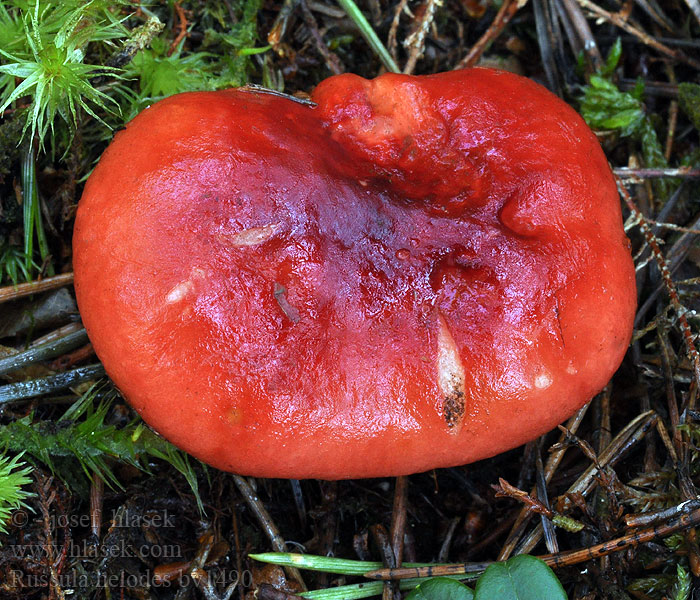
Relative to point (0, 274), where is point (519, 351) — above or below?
above

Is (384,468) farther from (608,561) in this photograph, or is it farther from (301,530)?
(608,561)

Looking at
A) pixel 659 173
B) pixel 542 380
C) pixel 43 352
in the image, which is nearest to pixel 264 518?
pixel 43 352

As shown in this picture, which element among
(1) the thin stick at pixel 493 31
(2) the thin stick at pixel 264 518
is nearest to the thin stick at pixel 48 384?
(2) the thin stick at pixel 264 518

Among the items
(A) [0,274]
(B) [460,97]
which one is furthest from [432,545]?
(A) [0,274]

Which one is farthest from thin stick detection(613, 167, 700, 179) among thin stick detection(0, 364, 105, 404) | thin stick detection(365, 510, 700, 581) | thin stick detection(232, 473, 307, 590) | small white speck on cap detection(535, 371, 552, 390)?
thin stick detection(0, 364, 105, 404)

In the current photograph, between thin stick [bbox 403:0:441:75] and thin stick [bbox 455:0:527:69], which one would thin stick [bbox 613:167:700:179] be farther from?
thin stick [bbox 403:0:441:75]

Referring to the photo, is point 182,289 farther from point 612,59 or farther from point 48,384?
point 612,59
